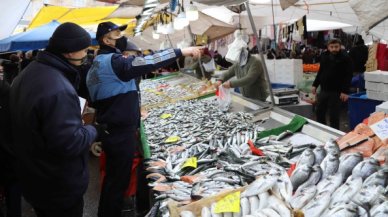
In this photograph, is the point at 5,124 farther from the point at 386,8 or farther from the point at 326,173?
the point at 386,8

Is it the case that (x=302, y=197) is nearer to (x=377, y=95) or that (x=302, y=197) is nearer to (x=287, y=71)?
(x=377, y=95)

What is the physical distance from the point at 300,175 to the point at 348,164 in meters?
0.35

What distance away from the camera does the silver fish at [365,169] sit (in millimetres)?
2223

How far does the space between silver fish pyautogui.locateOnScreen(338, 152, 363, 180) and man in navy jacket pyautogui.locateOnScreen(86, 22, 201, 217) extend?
1970mm

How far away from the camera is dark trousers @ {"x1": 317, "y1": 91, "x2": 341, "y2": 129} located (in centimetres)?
685

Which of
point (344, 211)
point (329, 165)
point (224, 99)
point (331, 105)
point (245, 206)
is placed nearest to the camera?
point (344, 211)

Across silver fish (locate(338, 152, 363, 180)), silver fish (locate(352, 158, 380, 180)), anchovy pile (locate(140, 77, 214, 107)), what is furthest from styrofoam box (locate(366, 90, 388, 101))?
silver fish (locate(352, 158, 380, 180))

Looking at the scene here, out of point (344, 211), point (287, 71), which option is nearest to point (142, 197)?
point (344, 211)

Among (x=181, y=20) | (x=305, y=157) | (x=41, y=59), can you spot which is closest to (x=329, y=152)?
(x=305, y=157)

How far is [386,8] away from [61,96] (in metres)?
2.50

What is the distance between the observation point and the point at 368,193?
1891 millimetres

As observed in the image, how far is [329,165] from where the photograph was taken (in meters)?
2.41

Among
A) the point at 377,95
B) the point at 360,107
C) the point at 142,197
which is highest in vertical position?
the point at 377,95

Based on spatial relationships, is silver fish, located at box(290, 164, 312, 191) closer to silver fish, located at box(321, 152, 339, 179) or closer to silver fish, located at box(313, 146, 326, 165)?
silver fish, located at box(321, 152, 339, 179)
